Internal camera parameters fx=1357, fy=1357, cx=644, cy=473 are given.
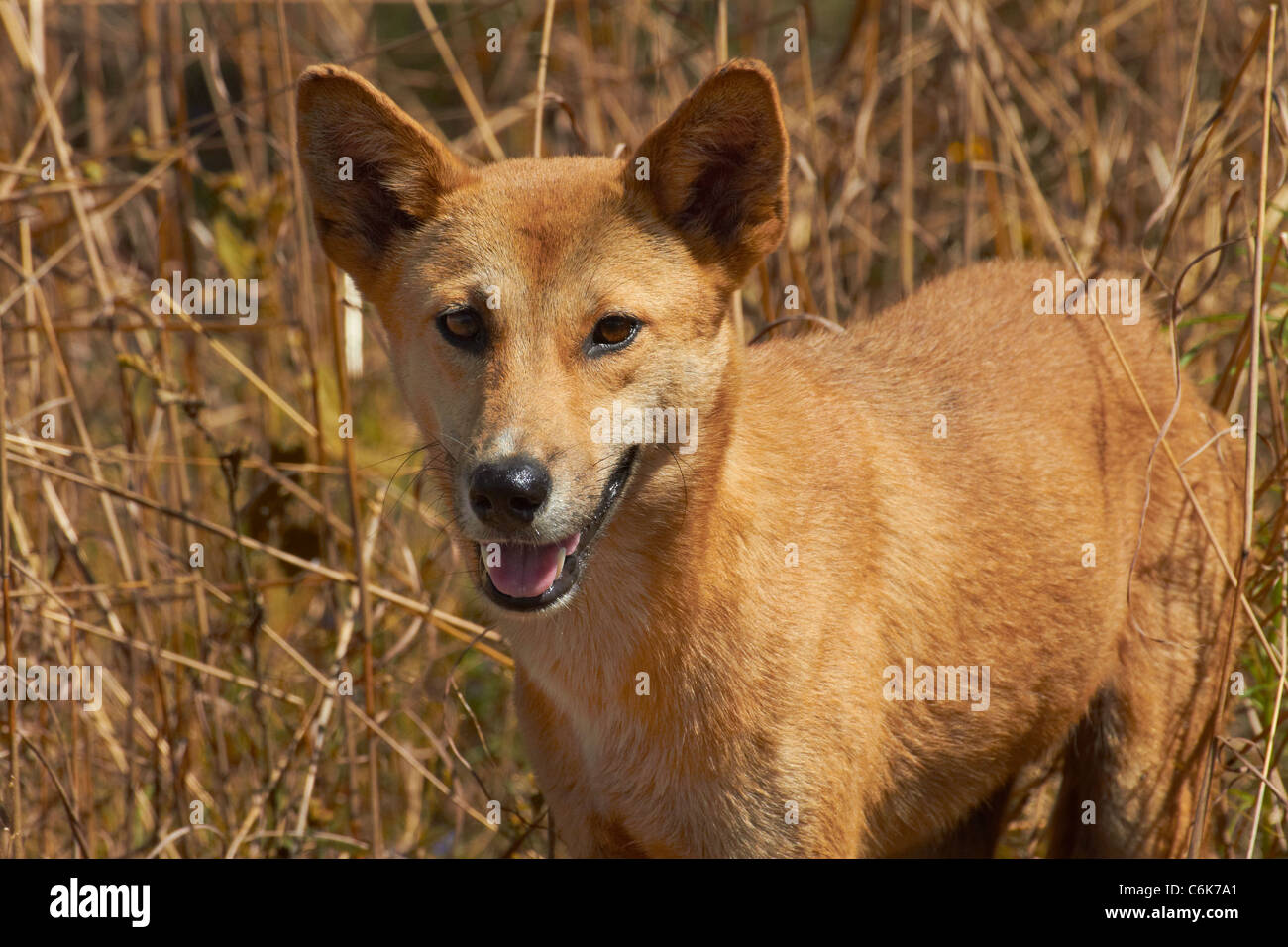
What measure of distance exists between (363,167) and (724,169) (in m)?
0.89

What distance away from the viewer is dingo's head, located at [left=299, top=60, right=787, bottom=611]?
2.88 meters

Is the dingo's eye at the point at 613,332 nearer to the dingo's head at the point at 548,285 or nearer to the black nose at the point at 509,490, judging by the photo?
the dingo's head at the point at 548,285

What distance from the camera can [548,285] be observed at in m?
3.03

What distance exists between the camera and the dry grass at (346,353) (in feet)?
13.4

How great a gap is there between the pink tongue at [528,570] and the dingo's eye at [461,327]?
1.56 feet

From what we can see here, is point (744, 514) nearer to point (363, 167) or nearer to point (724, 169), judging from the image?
point (724, 169)

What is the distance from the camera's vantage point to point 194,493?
5465mm

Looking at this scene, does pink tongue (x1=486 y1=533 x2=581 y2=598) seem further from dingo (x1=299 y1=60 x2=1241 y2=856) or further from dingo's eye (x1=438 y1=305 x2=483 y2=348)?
dingo's eye (x1=438 y1=305 x2=483 y2=348)

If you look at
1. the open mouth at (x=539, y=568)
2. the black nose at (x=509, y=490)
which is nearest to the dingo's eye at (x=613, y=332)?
the open mouth at (x=539, y=568)

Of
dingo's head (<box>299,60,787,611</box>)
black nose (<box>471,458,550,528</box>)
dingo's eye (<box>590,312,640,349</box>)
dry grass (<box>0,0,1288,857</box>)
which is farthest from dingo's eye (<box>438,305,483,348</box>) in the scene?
dry grass (<box>0,0,1288,857</box>)

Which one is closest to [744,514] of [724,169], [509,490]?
[509,490]
